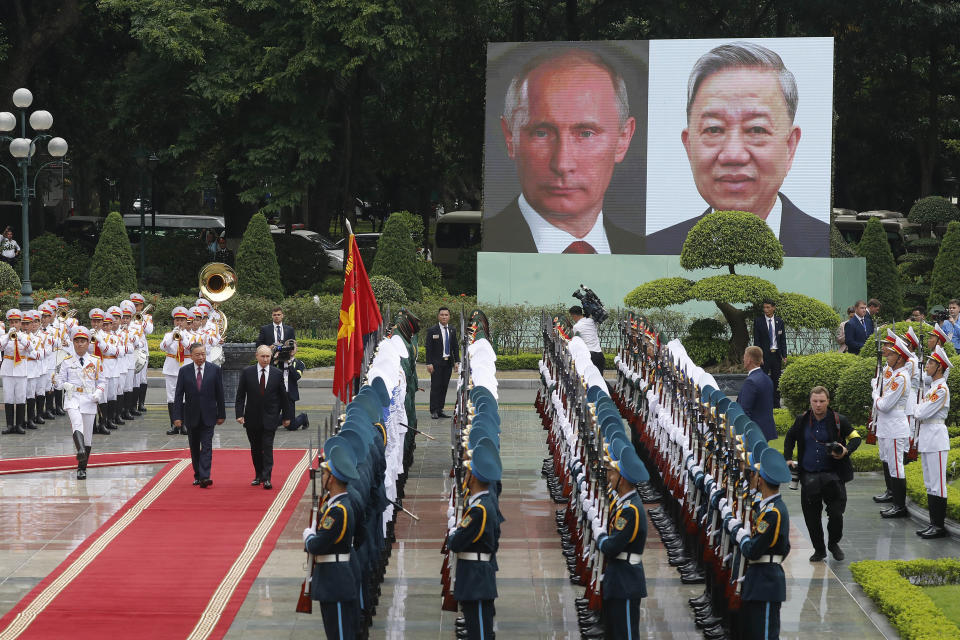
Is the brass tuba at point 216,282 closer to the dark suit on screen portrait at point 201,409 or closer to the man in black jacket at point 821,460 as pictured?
the dark suit on screen portrait at point 201,409

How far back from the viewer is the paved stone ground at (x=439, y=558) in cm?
968

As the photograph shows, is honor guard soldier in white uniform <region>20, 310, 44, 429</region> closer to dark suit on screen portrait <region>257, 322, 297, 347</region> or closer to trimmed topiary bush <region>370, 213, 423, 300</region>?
dark suit on screen portrait <region>257, 322, 297, 347</region>

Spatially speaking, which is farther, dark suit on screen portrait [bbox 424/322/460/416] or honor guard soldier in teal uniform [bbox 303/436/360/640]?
dark suit on screen portrait [bbox 424/322/460/416]

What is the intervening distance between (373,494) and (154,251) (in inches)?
1082

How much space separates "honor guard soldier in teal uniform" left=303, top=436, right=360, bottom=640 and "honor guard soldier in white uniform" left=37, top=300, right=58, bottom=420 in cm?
1145

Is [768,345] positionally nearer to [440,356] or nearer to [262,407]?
[440,356]

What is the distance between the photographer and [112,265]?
99.7 ft

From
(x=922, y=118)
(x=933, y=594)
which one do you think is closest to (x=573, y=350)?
(x=933, y=594)

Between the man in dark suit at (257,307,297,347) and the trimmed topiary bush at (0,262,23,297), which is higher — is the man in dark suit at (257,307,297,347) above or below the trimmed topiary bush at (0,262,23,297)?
below

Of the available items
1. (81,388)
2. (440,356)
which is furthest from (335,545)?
(440,356)

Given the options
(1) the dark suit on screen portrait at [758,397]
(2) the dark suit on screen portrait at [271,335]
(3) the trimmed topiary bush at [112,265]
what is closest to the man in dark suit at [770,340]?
(1) the dark suit on screen portrait at [758,397]

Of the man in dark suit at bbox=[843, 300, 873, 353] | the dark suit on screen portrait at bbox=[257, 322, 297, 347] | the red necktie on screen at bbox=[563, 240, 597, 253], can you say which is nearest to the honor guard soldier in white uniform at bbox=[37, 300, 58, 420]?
the dark suit on screen portrait at bbox=[257, 322, 297, 347]

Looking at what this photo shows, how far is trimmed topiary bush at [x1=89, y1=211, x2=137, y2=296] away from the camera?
99.6 feet

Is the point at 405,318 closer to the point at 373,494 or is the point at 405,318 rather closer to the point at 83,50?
the point at 373,494
